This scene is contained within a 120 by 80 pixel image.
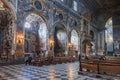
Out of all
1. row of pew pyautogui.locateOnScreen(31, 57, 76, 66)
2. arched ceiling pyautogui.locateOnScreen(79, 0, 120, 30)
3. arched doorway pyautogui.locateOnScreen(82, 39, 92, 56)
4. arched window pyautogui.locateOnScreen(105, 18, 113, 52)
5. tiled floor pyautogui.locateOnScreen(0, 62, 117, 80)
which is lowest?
tiled floor pyautogui.locateOnScreen(0, 62, 117, 80)

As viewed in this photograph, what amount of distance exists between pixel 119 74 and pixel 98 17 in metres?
32.7

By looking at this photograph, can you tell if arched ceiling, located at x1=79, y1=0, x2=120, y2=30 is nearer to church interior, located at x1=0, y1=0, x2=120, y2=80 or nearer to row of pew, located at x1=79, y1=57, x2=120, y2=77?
church interior, located at x1=0, y1=0, x2=120, y2=80

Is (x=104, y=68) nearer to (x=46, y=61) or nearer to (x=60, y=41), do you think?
(x=46, y=61)

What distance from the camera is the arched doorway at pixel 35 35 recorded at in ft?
69.6

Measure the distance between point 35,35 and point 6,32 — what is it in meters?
7.84

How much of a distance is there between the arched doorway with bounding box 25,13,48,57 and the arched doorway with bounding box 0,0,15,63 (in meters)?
4.98

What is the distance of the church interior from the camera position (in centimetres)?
969

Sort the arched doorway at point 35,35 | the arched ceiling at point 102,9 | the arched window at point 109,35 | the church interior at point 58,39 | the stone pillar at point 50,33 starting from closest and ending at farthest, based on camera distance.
Result: 1. the church interior at point 58,39
2. the stone pillar at point 50,33
3. the arched doorway at point 35,35
4. the arched ceiling at point 102,9
5. the arched window at point 109,35

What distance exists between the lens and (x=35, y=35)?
2433cm

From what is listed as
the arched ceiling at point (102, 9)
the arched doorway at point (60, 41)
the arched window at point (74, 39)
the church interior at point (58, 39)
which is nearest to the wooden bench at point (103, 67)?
the church interior at point (58, 39)

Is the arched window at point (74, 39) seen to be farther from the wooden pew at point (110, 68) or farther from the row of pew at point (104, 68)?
the wooden pew at point (110, 68)

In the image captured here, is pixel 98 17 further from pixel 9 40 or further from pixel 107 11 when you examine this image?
pixel 9 40

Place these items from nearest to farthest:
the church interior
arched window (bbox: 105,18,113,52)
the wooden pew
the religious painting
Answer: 1. the wooden pew
2. the church interior
3. the religious painting
4. arched window (bbox: 105,18,113,52)

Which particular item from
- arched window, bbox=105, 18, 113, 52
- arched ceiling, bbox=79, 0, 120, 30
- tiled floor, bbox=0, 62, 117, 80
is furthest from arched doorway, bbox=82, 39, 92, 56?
tiled floor, bbox=0, 62, 117, 80
